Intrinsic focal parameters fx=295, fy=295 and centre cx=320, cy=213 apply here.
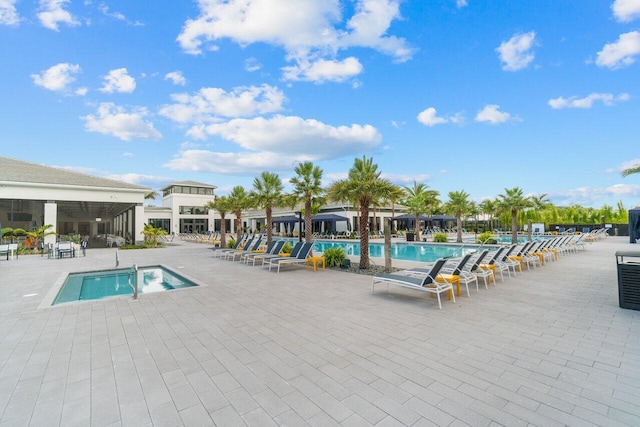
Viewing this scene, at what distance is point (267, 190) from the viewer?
56.5 feet

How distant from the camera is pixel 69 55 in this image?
1198cm

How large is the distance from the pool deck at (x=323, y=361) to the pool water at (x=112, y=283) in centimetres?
152

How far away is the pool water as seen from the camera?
7953mm

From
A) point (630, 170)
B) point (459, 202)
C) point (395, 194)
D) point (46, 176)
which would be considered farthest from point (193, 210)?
point (630, 170)

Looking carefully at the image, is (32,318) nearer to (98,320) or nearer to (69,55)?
(98,320)

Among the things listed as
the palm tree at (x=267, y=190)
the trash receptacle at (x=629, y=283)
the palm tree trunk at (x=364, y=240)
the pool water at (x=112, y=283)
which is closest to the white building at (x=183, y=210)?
the palm tree at (x=267, y=190)

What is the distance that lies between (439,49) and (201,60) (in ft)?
39.4

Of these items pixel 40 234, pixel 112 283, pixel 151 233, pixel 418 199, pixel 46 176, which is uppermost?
pixel 46 176

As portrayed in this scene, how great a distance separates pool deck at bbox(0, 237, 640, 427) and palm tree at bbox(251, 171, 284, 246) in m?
10.8

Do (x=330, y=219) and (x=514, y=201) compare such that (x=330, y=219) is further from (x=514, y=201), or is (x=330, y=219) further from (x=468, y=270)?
(x=468, y=270)

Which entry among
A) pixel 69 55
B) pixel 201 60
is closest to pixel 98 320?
pixel 69 55

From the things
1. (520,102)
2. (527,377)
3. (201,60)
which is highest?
(201,60)

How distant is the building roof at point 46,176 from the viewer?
65.7 feet

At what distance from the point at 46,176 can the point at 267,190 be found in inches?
679
